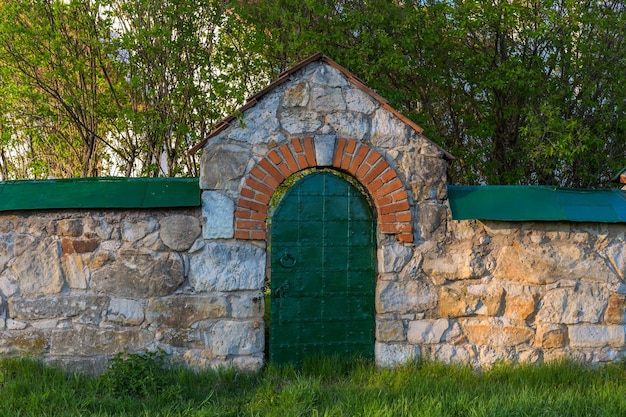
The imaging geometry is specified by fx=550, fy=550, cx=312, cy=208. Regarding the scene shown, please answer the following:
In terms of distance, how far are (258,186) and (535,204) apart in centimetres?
244

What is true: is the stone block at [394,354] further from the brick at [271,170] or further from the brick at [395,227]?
the brick at [271,170]

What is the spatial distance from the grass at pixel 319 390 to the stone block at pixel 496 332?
0.22 m

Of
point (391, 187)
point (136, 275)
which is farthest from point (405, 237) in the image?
point (136, 275)

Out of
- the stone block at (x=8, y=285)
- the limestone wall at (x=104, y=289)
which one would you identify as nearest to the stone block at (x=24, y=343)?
the limestone wall at (x=104, y=289)

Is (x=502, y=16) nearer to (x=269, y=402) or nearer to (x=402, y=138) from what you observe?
(x=402, y=138)

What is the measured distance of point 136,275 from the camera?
4.56 meters

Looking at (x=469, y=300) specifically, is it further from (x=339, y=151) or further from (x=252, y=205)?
(x=252, y=205)

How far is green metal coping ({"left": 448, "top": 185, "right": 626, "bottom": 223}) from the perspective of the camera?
477cm

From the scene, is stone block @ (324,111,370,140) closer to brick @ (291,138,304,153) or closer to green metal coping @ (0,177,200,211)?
brick @ (291,138,304,153)

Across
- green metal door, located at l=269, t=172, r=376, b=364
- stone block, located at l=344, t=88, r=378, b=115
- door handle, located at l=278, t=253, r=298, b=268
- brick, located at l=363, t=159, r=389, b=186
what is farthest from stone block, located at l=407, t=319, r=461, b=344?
stone block, located at l=344, t=88, r=378, b=115

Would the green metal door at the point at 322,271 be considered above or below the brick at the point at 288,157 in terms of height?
below

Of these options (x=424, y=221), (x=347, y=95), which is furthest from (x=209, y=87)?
(x=424, y=221)

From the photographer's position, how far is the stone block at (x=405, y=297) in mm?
4844

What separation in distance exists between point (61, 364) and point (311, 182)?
255cm
